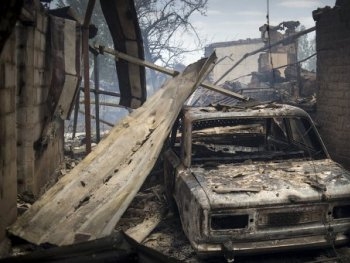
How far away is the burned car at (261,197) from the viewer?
3.58m

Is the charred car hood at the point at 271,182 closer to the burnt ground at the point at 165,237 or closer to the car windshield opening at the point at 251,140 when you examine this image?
the car windshield opening at the point at 251,140

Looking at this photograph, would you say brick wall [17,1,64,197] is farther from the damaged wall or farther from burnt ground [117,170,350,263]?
burnt ground [117,170,350,263]

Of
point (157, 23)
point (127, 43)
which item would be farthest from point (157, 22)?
point (127, 43)

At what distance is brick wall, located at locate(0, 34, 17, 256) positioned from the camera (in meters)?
3.48

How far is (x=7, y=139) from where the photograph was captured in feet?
12.2

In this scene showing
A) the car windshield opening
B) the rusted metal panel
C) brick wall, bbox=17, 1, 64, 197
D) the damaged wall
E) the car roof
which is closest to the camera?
the damaged wall

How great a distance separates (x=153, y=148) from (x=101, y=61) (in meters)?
21.1

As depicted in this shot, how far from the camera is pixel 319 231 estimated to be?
3.73 m

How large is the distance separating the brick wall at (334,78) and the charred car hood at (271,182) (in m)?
2.94

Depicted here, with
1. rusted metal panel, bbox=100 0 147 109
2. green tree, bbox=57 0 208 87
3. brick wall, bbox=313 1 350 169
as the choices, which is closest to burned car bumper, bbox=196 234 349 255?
brick wall, bbox=313 1 350 169

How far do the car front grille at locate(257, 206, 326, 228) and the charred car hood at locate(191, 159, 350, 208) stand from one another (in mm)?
95

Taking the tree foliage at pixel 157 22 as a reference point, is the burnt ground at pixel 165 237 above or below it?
below

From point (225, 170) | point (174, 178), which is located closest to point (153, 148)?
point (174, 178)

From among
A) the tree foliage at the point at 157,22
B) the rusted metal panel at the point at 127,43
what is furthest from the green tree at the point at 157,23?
the rusted metal panel at the point at 127,43
